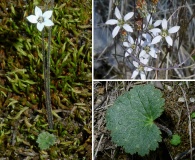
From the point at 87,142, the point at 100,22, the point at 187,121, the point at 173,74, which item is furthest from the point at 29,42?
the point at 187,121

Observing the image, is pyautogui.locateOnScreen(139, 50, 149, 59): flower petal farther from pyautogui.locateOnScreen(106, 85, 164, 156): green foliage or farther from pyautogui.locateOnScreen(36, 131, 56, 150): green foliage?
pyautogui.locateOnScreen(36, 131, 56, 150): green foliage

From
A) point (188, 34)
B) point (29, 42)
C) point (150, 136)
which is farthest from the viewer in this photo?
point (188, 34)

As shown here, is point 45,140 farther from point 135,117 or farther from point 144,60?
point 144,60

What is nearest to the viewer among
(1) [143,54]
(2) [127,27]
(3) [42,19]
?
(3) [42,19]

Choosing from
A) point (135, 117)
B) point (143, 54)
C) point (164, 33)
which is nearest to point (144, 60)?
point (143, 54)

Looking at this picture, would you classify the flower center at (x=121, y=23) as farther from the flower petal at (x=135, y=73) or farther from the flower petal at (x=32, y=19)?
the flower petal at (x=32, y=19)

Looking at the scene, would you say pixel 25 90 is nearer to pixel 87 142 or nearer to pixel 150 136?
pixel 87 142
